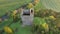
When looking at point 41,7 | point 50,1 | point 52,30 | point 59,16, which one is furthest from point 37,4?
point 52,30

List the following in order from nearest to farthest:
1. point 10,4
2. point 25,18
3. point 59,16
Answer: point 25,18 < point 59,16 < point 10,4

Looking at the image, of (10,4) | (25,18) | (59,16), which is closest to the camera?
(25,18)

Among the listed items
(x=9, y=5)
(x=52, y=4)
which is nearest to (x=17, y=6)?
(x=9, y=5)

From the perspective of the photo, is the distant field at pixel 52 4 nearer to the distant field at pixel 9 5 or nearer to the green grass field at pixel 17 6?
the green grass field at pixel 17 6

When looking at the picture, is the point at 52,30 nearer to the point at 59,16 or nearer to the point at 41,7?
the point at 59,16

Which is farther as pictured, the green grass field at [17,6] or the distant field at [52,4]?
the distant field at [52,4]

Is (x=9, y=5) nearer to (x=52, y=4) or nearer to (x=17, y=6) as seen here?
(x=17, y=6)

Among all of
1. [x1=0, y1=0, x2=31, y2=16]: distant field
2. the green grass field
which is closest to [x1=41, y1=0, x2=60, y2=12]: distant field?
the green grass field

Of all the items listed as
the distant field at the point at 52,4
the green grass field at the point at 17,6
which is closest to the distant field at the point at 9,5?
the green grass field at the point at 17,6
